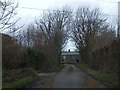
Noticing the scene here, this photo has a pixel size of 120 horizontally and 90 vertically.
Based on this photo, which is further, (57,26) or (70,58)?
(70,58)

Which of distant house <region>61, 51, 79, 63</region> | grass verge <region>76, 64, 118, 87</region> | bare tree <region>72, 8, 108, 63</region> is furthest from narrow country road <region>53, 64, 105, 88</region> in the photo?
distant house <region>61, 51, 79, 63</region>

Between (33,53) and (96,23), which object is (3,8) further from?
(96,23)

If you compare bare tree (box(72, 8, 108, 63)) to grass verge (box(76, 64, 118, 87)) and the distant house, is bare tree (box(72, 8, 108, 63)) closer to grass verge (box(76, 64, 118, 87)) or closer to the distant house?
grass verge (box(76, 64, 118, 87))

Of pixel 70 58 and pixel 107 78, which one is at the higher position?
pixel 107 78

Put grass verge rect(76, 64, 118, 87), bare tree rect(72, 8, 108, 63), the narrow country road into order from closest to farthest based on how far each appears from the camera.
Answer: the narrow country road, grass verge rect(76, 64, 118, 87), bare tree rect(72, 8, 108, 63)

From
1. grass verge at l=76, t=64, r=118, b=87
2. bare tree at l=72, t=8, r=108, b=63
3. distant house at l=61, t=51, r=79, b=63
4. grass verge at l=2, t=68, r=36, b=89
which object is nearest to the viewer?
grass verge at l=2, t=68, r=36, b=89

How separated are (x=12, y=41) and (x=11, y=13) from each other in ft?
13.7

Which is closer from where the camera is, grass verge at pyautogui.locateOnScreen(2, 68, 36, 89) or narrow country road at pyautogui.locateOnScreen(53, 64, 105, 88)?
grass verge at pyautogui.locateOnScreen(2, 68, 36, 89)

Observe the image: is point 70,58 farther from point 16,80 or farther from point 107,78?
point 16,80

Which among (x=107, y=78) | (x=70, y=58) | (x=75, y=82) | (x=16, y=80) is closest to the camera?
(x=16, y=80)

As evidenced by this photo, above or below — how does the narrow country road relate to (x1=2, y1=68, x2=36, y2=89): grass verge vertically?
below

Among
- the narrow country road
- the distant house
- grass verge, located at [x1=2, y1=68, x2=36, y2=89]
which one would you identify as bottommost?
the distant house

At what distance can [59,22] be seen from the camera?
254 feet

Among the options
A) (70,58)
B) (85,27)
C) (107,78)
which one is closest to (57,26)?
(85,27)
